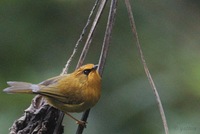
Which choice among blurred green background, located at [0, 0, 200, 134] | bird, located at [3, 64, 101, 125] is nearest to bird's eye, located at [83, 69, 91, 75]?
bird, located at [3, 64, 101, 125]

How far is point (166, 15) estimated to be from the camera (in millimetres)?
5398

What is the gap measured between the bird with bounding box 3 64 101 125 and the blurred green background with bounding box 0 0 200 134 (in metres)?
0.33

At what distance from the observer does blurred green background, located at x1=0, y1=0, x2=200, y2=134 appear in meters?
4.04

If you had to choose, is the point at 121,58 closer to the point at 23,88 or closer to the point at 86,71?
the point at 86,71

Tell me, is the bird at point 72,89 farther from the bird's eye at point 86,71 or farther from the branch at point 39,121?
the branch at point 39,121

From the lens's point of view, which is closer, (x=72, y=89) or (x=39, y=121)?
(x=39, y=121)

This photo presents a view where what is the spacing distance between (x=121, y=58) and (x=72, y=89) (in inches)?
41.9

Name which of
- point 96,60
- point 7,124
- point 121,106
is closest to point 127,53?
point 96,60

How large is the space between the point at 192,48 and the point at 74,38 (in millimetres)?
1017

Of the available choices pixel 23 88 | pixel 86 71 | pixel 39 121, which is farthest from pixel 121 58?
pixel 39 121

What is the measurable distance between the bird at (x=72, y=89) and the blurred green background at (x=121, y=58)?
1.07 feet

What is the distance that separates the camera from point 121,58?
15.8ft

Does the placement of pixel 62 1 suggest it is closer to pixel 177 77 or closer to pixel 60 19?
pixel 60 19

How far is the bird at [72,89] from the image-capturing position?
3.60 metres
